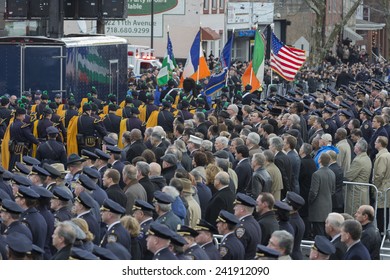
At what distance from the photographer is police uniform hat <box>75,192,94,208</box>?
14.2m

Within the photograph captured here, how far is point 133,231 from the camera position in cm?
1319

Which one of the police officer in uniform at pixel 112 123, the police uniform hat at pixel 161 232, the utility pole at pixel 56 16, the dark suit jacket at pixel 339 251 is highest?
the utility pole at pixel 56 16

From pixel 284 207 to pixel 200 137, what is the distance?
6.03 metres

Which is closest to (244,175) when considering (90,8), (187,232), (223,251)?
(223,251)

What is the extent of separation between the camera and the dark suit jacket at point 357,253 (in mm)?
13297

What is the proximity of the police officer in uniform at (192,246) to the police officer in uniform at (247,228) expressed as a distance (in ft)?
3.65

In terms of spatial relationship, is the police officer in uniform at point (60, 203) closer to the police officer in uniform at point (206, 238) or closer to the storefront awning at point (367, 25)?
the police officer in uniform at point (206, 238)

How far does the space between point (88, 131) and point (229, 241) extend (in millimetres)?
11853

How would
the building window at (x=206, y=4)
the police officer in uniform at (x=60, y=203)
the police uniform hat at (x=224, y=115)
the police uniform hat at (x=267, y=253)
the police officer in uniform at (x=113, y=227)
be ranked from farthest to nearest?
1. the building window at (x=206, y=4)
2. the police uniform hat at (x=224, y=115)
3. the police officer in uniform at (x=60, y=203)
4. the police officer in uniform at (x=113, y=227)
5. the police uniform hat at (x=267, y=253)

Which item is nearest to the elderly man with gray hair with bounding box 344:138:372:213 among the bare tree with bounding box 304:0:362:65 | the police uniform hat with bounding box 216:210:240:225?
the police uniform hat with bounding box 216:210:240:225

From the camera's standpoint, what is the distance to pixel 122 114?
87.8ft

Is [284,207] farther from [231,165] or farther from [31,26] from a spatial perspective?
[31,26]

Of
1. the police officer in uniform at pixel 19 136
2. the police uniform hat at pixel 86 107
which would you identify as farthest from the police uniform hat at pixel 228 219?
the police uniform hat at pixel 86 107

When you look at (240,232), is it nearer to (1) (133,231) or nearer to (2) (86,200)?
(1) (133,231)
